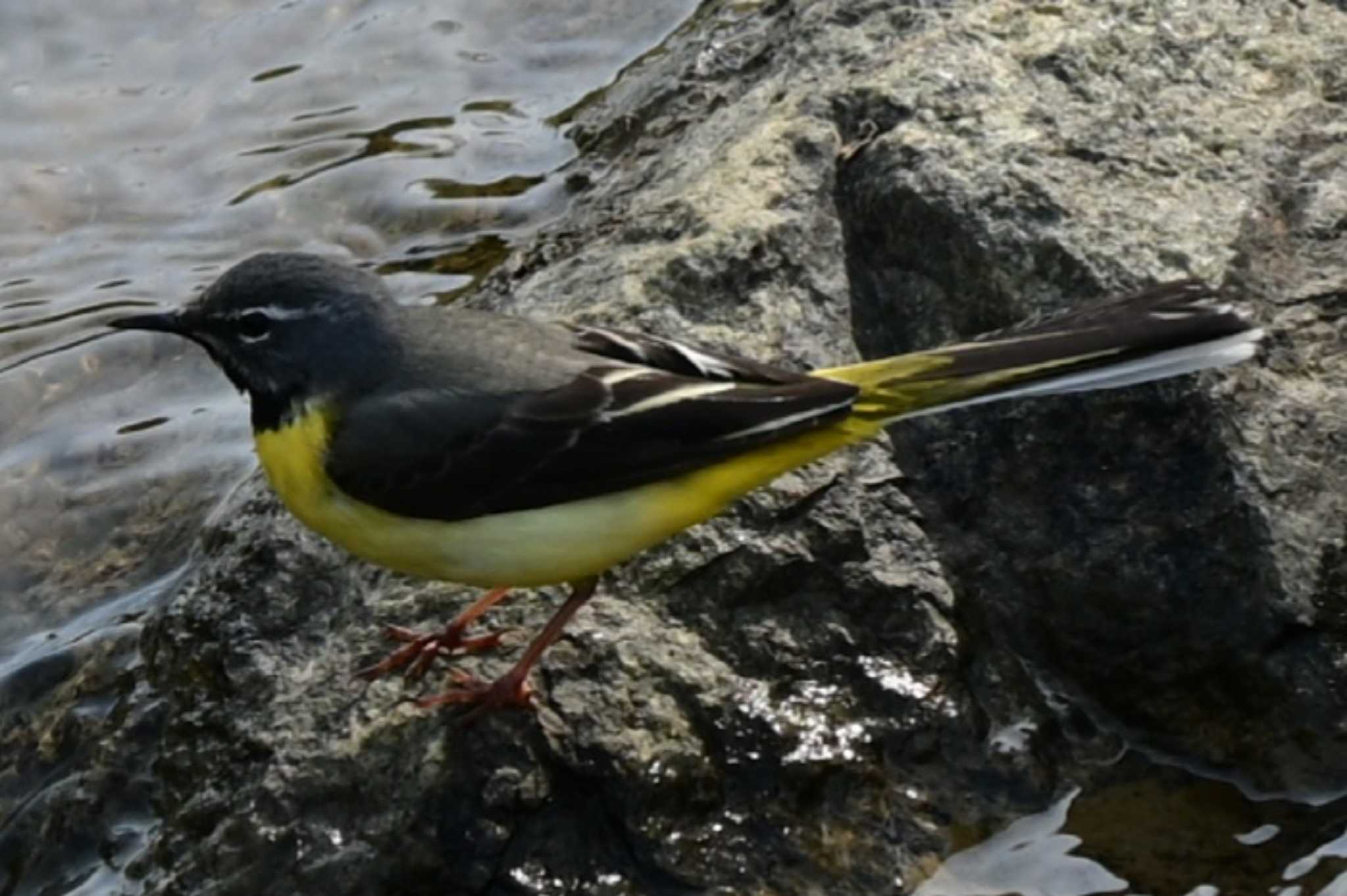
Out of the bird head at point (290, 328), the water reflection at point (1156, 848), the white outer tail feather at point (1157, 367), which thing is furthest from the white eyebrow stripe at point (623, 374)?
the water reflection at point (1156, 848)

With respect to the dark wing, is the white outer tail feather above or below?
above

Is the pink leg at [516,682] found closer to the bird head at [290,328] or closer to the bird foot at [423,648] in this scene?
the bird foot at [423,648]

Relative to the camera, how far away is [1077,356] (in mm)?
5277

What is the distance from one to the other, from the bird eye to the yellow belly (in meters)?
0.47

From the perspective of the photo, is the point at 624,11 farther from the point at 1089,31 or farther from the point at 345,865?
the point at 345,865

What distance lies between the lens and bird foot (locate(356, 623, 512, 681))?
5.62m

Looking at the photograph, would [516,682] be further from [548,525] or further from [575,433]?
[575,433]

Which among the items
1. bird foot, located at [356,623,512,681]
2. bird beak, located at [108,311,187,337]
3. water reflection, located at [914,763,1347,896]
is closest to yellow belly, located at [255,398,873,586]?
bird foot, located at [356,623,512,681]

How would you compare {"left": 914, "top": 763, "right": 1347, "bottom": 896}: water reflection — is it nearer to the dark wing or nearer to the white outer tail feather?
the white outer tail feather

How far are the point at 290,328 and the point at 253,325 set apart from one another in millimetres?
108

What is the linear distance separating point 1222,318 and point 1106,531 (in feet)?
2.42

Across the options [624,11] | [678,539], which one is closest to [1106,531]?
[678,539]

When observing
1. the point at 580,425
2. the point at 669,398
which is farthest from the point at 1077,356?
the point at 580,425

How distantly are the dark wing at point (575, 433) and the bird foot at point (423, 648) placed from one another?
45 cm
